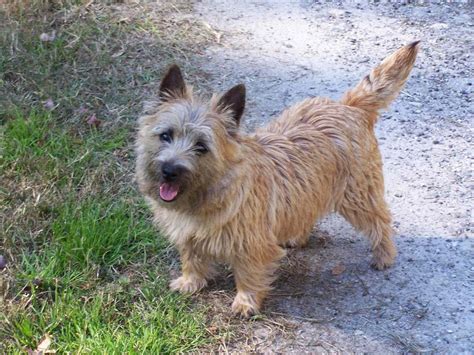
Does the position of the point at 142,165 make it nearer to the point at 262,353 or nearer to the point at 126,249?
the point at 126,249

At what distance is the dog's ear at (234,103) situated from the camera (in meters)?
3.54

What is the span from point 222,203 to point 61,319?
1067mm

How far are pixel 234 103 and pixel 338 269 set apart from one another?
1.45 metres

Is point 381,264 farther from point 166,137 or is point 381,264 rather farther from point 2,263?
point 2,263

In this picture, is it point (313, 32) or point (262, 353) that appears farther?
point (313, 32)

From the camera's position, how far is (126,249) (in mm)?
A: 4367

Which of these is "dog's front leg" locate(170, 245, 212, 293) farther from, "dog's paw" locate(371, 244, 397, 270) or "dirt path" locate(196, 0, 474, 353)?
"dog's paw" locate(371, 244, 397, 270)

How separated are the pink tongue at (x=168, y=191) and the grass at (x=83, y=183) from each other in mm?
728

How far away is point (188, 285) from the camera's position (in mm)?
4117

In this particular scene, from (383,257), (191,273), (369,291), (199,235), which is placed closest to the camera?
(199,235)

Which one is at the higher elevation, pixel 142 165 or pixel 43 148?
pixel 142 165

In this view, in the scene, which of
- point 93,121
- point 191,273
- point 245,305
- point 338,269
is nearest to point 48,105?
point 93,121

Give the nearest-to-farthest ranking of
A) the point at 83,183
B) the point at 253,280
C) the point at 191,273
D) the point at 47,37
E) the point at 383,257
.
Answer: the point at 253,280, the point at 191,273, the point at 383,257, the point at 83,183, the point at 47,37

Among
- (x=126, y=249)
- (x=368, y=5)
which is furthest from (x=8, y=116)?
(x=368, y=5)
